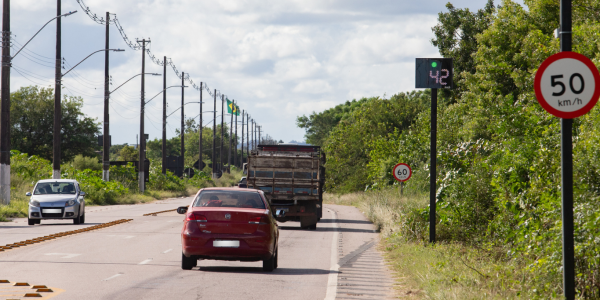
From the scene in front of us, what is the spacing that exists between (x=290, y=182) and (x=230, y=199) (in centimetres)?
1059

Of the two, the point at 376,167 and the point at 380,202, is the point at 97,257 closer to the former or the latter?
the point at 380,202

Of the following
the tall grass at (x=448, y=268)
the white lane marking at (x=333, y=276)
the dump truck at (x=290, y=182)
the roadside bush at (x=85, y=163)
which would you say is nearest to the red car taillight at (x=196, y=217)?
the white lane marking at (x=333, y=276)

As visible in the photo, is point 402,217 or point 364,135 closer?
point 402,217

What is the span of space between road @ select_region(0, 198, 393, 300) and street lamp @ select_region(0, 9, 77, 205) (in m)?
8.89

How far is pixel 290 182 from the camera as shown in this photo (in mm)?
24094

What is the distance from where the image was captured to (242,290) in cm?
1058

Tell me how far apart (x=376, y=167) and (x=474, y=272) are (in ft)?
116

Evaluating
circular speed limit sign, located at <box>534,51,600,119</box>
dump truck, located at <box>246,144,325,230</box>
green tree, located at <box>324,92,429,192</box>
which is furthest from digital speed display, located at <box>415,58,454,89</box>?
green tree, located at <box>324,92,429,192</box>

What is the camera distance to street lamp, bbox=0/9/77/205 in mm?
29078

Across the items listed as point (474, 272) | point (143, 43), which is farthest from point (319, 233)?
point (143, 43)

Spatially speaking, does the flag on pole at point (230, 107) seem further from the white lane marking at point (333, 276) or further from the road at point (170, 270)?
the white lane marking at point (333, 276)

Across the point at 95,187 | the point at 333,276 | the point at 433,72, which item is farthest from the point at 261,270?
the point at 95,187

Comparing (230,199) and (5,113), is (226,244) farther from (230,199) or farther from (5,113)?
(5,113)

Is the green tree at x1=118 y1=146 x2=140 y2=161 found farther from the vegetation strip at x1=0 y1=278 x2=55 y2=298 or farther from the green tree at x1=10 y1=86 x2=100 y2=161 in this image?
the vegetation strip at x1=0 y1=278 x2=55 y2=298
